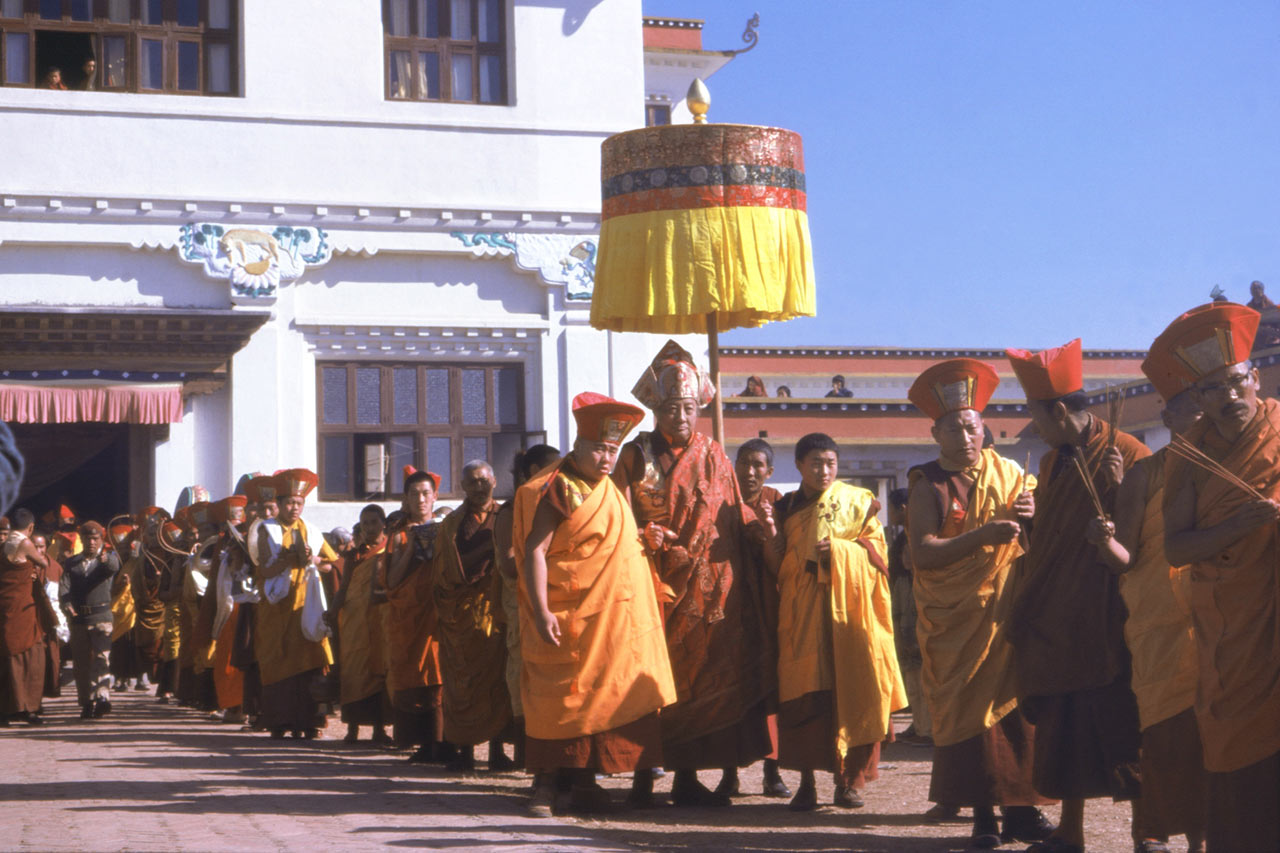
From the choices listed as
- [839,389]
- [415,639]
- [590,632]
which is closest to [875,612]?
[590,632]

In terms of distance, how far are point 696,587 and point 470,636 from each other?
1.99 m

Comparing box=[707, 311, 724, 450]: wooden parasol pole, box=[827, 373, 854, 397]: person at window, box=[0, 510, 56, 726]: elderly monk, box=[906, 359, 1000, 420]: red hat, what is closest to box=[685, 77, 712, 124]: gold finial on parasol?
box=[707, 311, 724, 450]: wooden parasol pole

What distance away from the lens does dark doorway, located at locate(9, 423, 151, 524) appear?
1723 cm

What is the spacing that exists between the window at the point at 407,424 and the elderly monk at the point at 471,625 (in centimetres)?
803

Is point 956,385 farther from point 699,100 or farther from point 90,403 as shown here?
point 90,403

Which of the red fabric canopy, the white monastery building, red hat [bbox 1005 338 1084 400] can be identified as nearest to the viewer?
red hat [bbox 1005 338 1084 400]

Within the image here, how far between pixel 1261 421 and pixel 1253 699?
0.85 metres

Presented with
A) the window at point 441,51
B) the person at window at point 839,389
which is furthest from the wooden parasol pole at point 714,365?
the person at window at point 839,389

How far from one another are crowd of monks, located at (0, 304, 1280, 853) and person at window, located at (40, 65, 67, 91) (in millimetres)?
8379

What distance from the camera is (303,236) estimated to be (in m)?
17.1

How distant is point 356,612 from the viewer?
37.2 feet

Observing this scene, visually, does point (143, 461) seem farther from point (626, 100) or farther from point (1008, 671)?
point (1008, 671)

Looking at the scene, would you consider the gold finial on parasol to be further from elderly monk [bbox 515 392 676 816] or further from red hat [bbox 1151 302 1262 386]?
red hat [bbox 1151 302 1262 386]

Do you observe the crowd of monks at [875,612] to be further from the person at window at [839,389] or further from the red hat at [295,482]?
the person at window at [839,389]
